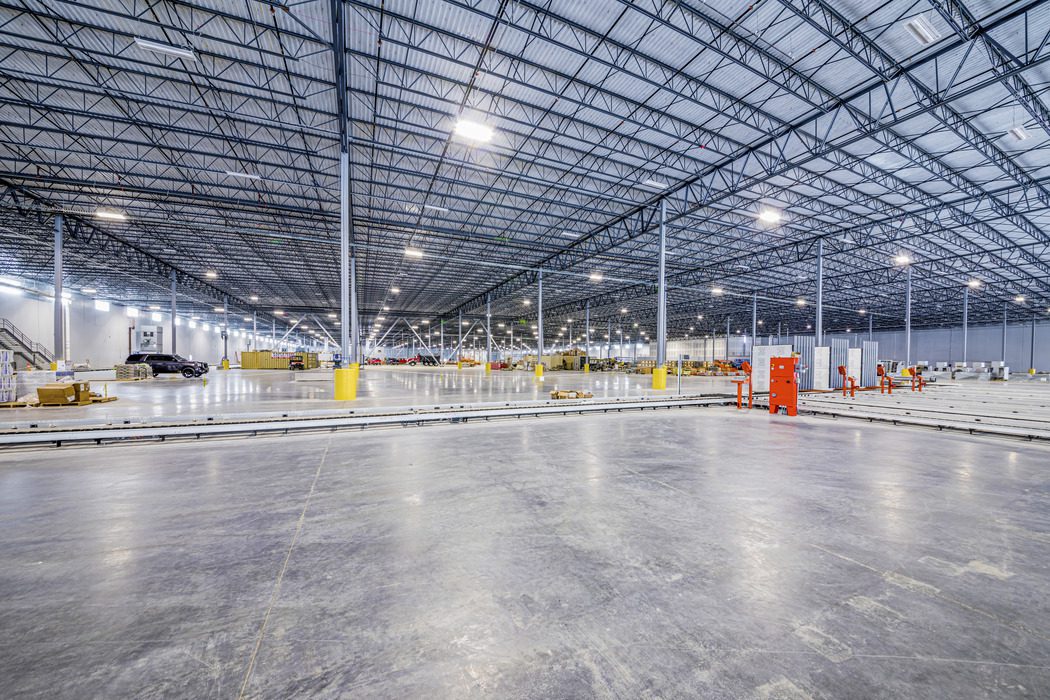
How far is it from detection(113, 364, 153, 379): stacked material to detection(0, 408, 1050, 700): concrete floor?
800 inches

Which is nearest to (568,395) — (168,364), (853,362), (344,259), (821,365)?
(344,259)

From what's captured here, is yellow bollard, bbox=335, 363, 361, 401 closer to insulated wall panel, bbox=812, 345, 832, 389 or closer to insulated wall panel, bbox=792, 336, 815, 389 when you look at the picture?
insulated wall panel, bbox=792, 336, 815, 389

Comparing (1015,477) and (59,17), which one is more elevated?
(59,17)

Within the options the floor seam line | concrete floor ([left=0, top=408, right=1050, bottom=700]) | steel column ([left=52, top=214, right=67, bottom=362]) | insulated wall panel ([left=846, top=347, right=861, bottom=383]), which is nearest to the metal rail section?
concrete floor ([left=0, top=408, right=1050, bottom=700])

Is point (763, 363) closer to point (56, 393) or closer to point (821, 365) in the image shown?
point (821, 365)

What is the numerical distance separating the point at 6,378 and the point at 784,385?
2176 centimetres

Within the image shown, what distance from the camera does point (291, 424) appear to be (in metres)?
8.07

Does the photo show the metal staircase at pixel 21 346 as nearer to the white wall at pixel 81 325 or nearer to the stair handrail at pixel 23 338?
the stair handrail at pixel 23 338

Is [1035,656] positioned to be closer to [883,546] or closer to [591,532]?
[883,546]

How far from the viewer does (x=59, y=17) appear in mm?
9742

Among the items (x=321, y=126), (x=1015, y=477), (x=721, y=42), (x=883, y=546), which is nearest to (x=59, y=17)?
(x=321, y=126)

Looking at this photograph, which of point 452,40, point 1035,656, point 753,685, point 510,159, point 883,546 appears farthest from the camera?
point 510,159

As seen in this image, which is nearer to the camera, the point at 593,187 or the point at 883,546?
the point at 883,546

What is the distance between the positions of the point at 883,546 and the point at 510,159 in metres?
16.1
